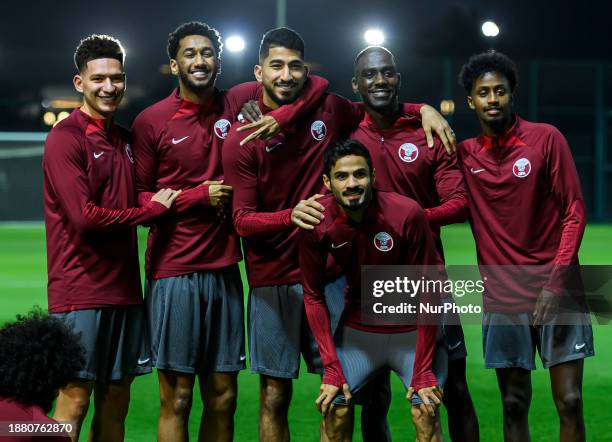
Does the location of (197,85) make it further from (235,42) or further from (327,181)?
(235,42)

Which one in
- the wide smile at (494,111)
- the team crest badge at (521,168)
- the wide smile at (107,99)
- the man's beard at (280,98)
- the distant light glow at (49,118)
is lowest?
the team crest badge at (521,168)

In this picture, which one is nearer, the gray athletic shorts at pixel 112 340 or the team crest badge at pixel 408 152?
the gray athletic shorts at pixel 112 340

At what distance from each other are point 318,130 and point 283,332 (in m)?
1.12

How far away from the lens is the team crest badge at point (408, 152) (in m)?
5.47

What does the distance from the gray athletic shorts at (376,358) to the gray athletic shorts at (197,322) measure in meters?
0.74

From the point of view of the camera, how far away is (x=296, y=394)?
24.9ft

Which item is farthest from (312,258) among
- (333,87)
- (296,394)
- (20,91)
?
(20,91)

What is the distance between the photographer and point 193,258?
5.49m

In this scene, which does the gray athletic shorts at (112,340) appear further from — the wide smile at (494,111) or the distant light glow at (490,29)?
the distant light glow at (490,29)

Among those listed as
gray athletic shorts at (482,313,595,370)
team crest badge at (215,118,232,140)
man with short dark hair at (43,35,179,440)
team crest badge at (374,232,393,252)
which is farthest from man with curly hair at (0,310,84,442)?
gray athletic shorts at (482,313,595,370)

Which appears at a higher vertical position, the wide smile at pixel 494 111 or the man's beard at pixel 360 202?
the wide smile at pixel 494 111

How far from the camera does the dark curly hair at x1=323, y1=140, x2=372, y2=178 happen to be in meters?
4.94

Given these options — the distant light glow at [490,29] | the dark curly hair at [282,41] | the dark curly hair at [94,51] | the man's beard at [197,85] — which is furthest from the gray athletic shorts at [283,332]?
the distant light glow at [490,29]

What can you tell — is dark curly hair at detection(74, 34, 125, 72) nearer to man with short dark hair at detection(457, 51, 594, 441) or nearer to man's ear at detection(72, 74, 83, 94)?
man's ear at detection(72, 74, 83, 94)
